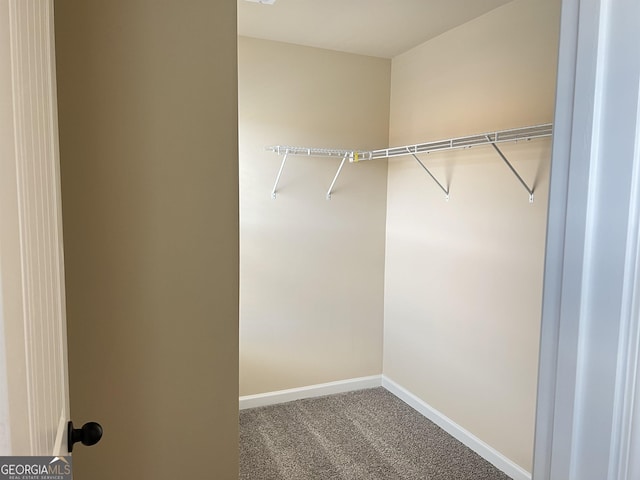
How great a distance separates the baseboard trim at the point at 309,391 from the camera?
11.0ft

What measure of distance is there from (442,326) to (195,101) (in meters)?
2.37

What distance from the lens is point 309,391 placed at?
11.5ft

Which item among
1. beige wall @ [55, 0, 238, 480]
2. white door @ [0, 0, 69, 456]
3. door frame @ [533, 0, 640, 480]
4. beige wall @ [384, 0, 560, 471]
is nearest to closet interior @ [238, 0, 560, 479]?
beige wall @ [384, 0, 560, 471]

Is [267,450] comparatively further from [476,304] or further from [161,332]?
[161,332]

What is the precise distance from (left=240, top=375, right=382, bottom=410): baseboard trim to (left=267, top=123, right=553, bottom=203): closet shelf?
149 cm

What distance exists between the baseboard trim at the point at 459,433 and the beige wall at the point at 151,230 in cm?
190

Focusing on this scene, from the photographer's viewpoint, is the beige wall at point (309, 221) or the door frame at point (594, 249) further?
the beige wall at point (309, 221)

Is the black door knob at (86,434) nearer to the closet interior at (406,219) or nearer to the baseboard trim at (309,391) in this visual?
the closet interior at (406,219)

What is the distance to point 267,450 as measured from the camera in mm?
2805

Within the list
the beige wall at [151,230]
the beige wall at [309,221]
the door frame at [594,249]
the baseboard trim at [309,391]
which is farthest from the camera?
the baseboard trim at [309,391]

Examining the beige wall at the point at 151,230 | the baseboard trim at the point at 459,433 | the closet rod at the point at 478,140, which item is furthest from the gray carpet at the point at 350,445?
the closet rod at the point at 478,140

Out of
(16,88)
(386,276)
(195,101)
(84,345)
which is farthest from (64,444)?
(386,276)

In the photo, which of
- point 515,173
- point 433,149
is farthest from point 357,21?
point 515,173

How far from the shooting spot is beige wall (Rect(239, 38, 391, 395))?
3203mm
